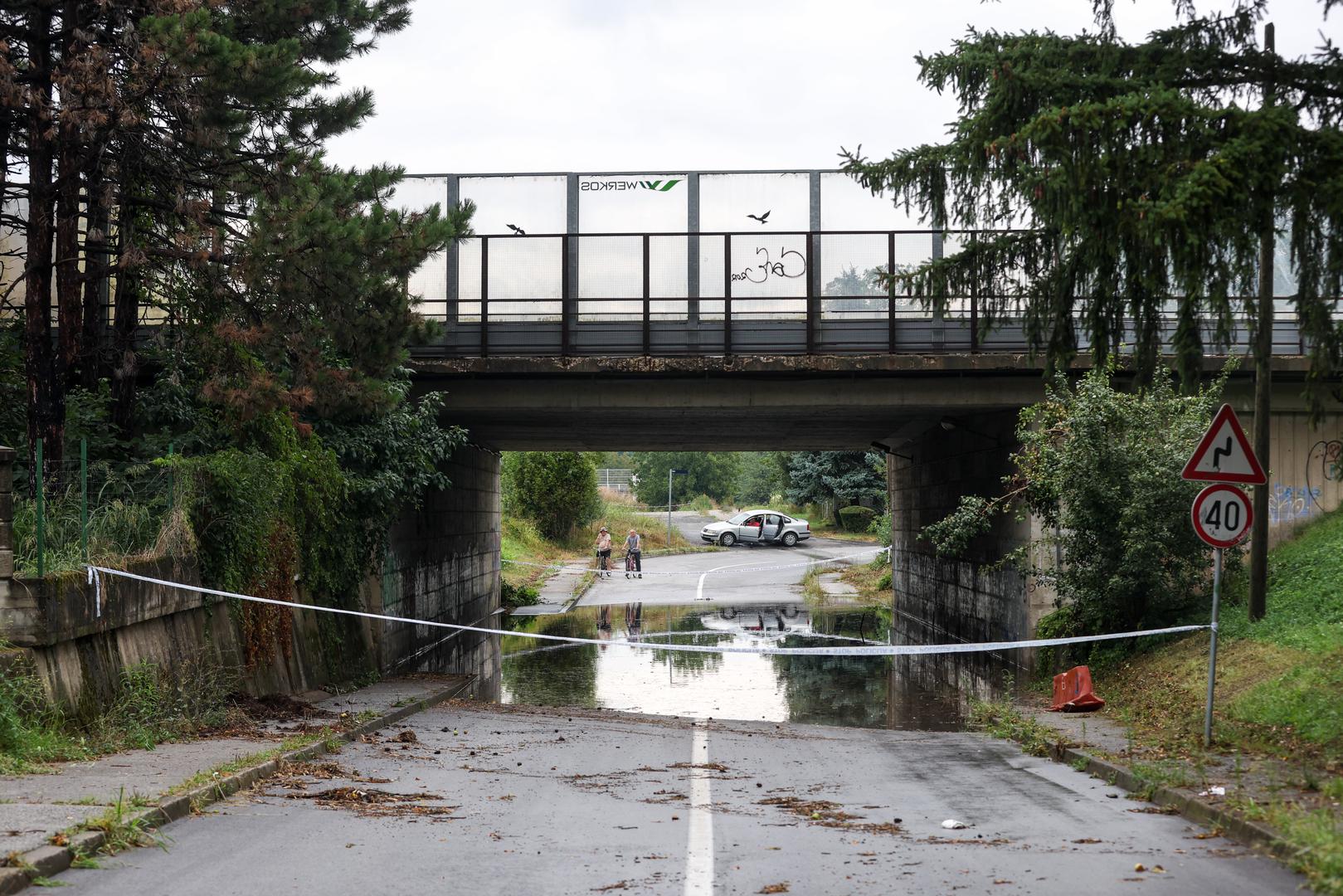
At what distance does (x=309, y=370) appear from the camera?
14633 mm

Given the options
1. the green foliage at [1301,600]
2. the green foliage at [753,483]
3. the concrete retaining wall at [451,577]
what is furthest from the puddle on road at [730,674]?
the green foliage at [753,483]

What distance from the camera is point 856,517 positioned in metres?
72.6

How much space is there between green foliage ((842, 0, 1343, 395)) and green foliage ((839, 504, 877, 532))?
61487 millimetres

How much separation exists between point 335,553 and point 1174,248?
482 inches

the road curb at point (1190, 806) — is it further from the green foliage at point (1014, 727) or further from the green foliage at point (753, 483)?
the green foliage at point (753, 483)

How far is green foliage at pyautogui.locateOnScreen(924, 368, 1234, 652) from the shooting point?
15766 millimetres

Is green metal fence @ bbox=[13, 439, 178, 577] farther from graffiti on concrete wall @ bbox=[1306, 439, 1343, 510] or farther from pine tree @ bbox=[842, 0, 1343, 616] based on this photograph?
graffiti on concrete wall @ bbox=[1306, 439, 1343, 510]

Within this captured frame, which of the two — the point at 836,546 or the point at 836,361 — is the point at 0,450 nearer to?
the point at 836,361

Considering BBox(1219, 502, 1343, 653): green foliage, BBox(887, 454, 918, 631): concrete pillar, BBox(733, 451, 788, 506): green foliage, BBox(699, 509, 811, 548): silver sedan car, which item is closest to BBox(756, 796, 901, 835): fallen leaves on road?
BBox(1219, 502, 1343, 653): green foliage

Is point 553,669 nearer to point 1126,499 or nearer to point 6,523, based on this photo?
point 1126,499

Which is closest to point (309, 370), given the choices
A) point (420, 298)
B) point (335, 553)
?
point (420, 298)

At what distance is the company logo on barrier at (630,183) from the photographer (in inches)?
872

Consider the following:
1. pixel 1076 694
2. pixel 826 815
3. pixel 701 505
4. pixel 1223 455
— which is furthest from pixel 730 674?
pixel 701 505

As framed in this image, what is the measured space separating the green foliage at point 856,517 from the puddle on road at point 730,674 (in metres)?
40.6
